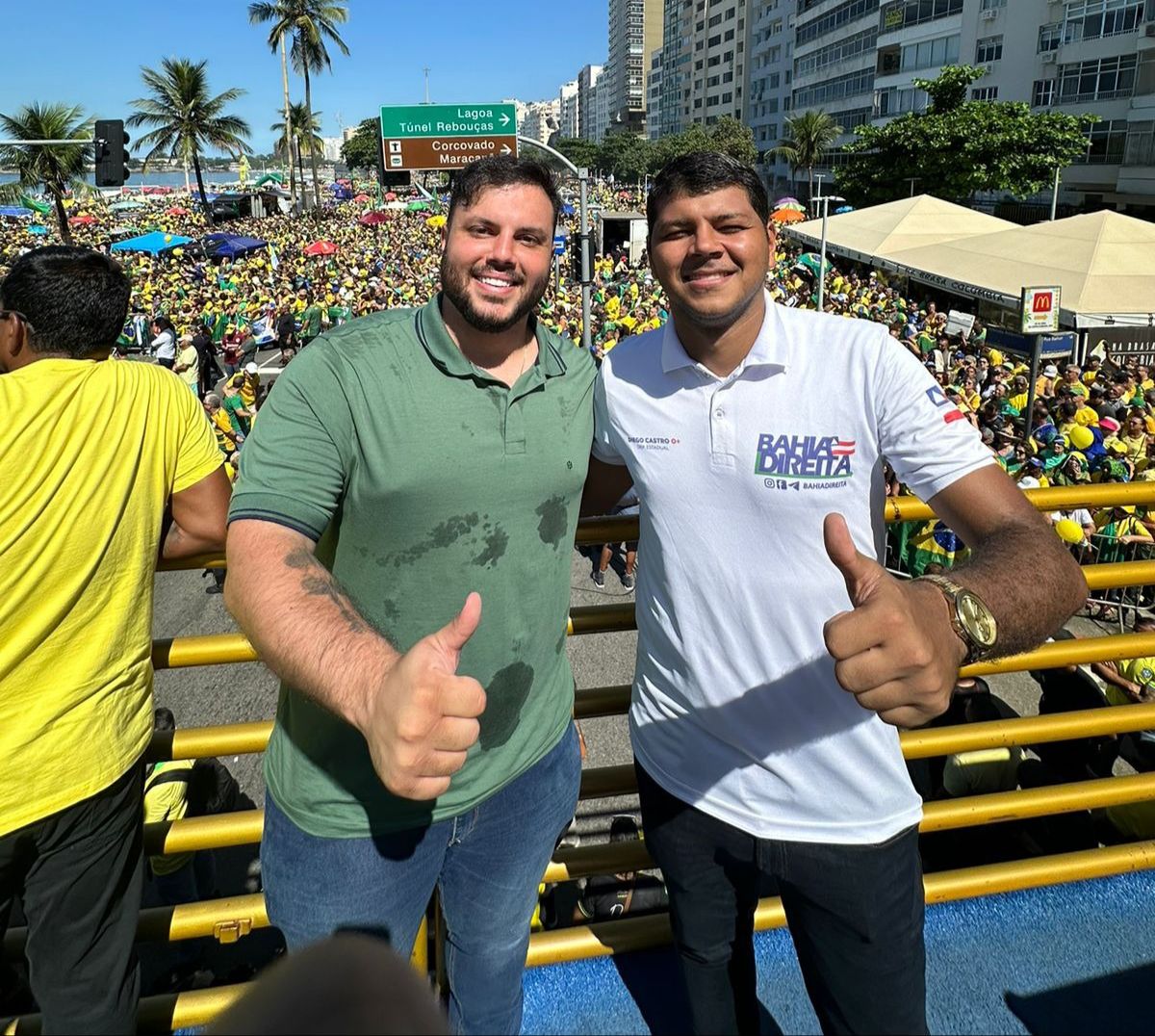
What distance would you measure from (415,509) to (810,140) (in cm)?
7279

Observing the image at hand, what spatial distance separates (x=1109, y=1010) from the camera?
2.33 meters

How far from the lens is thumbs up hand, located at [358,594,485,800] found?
1.02 meters

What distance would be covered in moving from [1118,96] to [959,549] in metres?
38.8

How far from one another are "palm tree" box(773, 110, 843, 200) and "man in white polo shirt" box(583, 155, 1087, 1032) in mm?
68885

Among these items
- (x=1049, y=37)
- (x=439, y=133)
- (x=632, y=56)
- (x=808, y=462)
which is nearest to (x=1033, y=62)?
(x=1049, y=37)

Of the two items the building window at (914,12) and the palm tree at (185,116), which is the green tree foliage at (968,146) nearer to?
the building window at (914,12)

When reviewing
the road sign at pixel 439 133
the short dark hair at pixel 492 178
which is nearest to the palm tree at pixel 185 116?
the road sign at pixel 439 133

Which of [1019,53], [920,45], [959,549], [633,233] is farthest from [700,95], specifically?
[959,549]

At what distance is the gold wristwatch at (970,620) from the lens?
129 centimetres

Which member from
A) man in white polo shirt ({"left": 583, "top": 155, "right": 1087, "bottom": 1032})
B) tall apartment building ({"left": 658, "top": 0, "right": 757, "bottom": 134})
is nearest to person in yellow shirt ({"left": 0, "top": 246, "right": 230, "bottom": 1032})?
man in white polo shirt ({"left": 583, "top": 155, "right": 1087, "bottom": 1032})

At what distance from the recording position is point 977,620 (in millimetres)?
1309

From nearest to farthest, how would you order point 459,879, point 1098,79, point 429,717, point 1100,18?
point 429,717, point 459,879, point 1100,18, point 1098,79

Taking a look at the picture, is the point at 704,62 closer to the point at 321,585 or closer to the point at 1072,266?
the point at 1072,266

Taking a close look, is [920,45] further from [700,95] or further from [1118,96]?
[700,95]
